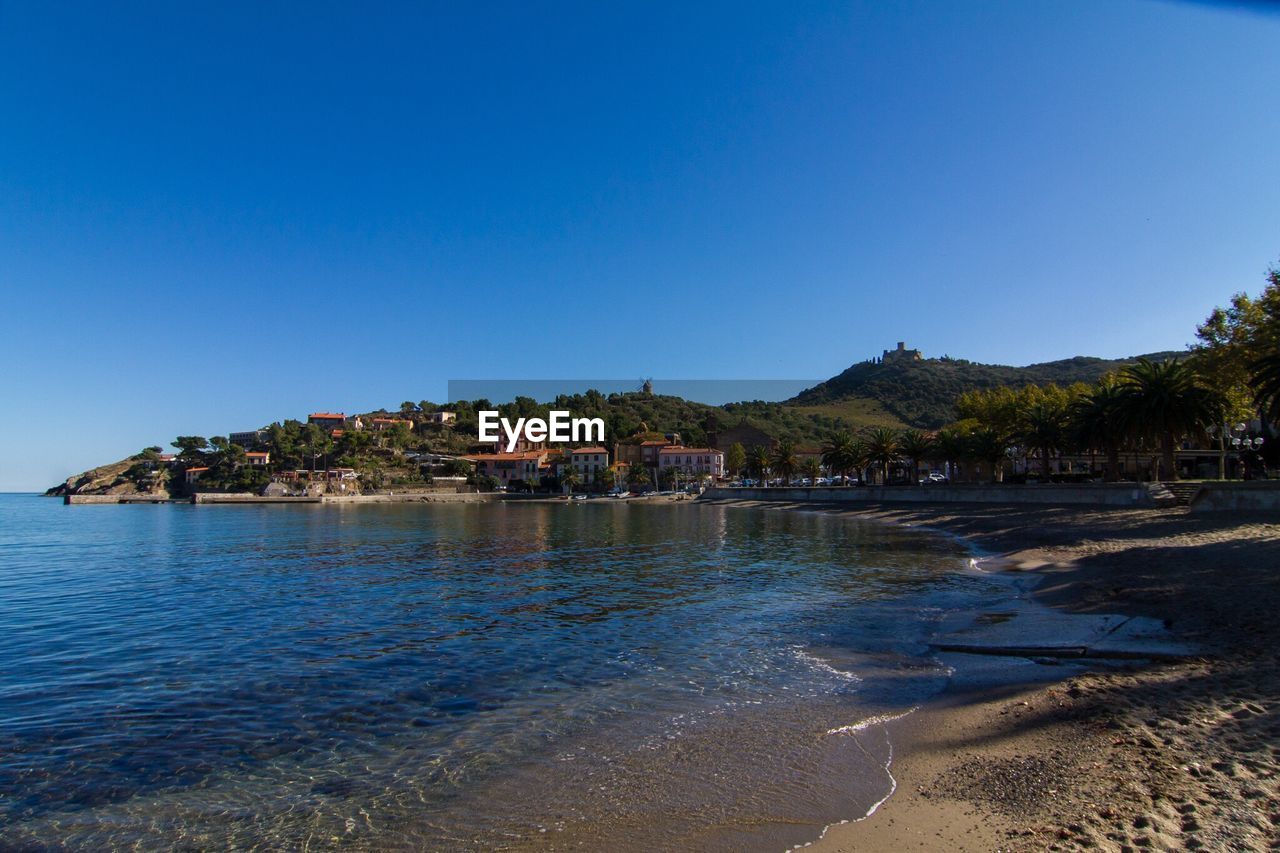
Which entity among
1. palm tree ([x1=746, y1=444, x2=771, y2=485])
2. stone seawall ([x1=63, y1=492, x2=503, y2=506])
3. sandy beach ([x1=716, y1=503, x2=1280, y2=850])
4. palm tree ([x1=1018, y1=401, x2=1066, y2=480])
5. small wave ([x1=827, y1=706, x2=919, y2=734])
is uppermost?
palm tree ([x1=1018, y1=401, x2=1066, y2=480])

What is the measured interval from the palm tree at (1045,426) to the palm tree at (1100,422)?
12.7 feet

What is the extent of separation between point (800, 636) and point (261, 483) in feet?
509

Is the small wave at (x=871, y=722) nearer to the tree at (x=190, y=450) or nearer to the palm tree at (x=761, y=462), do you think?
the palm tree at (x=761, y=462)

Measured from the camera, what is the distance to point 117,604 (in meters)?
21.5

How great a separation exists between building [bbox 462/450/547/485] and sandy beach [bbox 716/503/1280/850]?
477 feet

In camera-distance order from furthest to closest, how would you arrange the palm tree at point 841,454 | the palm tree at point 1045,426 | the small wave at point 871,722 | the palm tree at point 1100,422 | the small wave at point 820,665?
the palm tree at point 841,454 < the palm tree at point 1045,426 < the palm tree at point 1100,422 < the small wave at point 820,665 < the small wave at point 871,722

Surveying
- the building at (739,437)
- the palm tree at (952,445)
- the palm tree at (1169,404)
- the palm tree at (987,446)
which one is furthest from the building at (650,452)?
the palm tree at (1169,404)

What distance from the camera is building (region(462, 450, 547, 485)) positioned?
156 m

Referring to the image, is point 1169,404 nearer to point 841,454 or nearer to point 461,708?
point 841,454

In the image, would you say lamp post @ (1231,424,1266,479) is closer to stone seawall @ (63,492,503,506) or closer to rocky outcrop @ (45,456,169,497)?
stone seawall @ (63,492,503,506)

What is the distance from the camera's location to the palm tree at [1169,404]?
44094 mm

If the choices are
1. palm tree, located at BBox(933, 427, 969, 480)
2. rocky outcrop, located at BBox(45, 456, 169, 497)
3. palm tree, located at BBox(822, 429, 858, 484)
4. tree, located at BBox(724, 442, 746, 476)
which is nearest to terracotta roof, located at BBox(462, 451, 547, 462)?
tree, located at BBox(724, 442, 746, 476)

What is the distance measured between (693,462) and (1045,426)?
92.9 m

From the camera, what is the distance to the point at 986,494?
59562 mm
